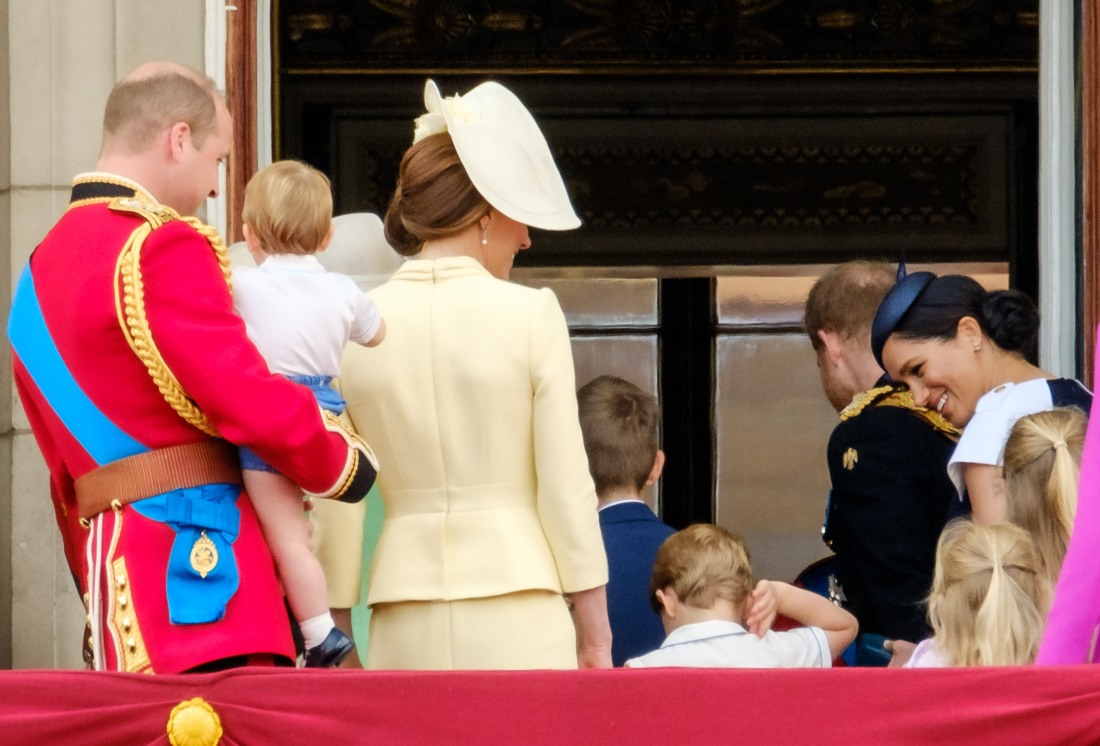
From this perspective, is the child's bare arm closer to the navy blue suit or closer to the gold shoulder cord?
the navy blue suit

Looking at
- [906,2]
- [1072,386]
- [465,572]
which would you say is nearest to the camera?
[465,572]

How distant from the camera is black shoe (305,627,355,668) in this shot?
10.3ft

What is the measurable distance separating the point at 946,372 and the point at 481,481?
3.53 ft

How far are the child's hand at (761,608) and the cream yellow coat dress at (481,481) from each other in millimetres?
527

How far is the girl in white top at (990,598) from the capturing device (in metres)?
3.17

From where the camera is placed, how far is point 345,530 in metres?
3.42

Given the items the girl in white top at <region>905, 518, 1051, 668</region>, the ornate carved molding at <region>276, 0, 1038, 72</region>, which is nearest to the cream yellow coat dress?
the girl in white top at <region>905, 518, 1051, 668</region>

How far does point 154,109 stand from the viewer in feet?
10.2

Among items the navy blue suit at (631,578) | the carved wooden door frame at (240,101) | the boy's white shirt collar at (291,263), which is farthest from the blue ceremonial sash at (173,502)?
the carved wooden door frame at (240,101)

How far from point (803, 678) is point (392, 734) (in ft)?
1.97

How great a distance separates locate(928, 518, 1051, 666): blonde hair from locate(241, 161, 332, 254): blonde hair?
1180 mm

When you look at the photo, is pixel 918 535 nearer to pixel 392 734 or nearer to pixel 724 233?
pixel 392 734

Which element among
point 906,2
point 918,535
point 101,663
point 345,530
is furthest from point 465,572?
point 906,2

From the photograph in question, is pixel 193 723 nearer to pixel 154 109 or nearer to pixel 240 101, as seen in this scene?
pixel 154 109
